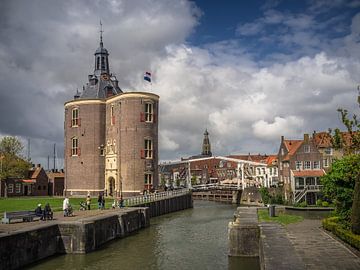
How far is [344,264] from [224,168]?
10660cm

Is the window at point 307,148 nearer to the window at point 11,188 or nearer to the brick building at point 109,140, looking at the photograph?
the brick building at point 109,140

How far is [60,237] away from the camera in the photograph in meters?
25.6

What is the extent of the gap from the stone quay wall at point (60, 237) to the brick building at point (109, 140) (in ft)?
62.4

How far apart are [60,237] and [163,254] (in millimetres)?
6528

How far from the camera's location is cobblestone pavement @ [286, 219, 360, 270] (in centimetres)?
1577

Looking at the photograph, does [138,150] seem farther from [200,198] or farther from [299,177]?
[200,198]

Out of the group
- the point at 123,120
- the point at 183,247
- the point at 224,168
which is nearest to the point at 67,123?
the point at 123,120

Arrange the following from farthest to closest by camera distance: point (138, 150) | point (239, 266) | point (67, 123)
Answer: point (67, 123), point (138, 150), point (239, 266)

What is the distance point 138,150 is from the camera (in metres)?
54.0

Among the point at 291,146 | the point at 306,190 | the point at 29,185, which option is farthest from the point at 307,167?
the point at 29,185

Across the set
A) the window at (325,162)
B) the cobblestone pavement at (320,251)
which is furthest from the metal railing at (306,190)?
the cobblestone pavement at (320,251)

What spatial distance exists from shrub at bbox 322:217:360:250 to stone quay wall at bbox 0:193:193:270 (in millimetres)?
14963

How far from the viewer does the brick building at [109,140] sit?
177ft

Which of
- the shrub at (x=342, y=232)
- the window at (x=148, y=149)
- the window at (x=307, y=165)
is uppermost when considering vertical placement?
the window at (x=148, y=149)
